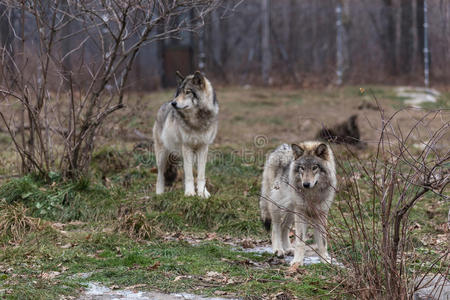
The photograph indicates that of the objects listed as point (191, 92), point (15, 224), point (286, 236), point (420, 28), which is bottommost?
point (286, 236)

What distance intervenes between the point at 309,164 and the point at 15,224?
3486 mm

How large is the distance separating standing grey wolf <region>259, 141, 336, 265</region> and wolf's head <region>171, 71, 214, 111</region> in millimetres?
2297

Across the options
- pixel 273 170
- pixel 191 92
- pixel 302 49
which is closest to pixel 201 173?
pixel 191 92

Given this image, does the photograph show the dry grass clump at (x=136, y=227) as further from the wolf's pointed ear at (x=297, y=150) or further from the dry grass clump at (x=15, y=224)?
the wolf's pointed ear at (x=297, y=150)

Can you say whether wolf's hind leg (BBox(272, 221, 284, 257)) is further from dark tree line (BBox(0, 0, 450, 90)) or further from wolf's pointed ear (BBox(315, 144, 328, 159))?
dark tree line (BBox(0, 0, 450, 90))

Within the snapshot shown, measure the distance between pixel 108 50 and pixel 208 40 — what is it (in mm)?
13900

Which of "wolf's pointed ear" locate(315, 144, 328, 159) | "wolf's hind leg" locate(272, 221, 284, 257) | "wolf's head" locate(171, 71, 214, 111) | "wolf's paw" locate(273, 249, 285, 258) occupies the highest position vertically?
"wolf's head" locate(171, 71, 214, 111)

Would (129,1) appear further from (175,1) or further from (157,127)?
(157,127)

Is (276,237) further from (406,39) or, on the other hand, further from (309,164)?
(406,39)

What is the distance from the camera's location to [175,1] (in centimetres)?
687

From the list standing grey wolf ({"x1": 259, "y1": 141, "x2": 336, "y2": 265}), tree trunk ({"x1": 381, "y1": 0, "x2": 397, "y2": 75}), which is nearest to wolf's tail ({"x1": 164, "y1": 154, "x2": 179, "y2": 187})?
standing grey wolf ({"x1": 259, "y1": 141, "x2": 336, "y2": 265})

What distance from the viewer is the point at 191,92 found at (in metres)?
8.37

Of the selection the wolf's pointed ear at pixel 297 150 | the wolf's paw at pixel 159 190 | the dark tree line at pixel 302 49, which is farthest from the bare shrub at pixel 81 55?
the dark tree line at pixel 302 49

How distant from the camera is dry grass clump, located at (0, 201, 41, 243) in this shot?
254 inches
